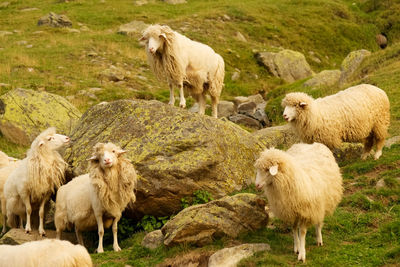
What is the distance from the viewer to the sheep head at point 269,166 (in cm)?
894

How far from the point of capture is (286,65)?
3391 cm

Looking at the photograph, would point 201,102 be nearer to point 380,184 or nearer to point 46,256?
point 380,184

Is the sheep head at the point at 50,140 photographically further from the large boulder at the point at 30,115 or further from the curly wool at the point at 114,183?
the large boulder at the point at 30,115

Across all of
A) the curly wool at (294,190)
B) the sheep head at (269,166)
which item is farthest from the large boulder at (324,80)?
the sheep head at (269,166)

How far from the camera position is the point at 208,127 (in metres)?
13.2

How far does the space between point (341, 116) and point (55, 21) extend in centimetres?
2821

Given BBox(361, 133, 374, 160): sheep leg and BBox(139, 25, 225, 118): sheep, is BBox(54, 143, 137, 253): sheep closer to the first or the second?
BBox(139, 25, 225, 118): sheep

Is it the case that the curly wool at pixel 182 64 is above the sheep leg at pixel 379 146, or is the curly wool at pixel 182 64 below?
above

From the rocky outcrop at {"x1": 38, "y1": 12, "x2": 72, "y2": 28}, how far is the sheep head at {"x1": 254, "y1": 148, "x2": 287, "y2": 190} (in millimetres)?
30644

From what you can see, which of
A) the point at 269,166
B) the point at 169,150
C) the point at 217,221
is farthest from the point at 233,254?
the point at 169,150

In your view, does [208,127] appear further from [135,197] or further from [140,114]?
[135,197]

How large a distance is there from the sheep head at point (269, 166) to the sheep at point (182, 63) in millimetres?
5347

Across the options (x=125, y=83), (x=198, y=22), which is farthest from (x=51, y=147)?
(x=198, y=22)

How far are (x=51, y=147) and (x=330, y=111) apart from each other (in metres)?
7.03
